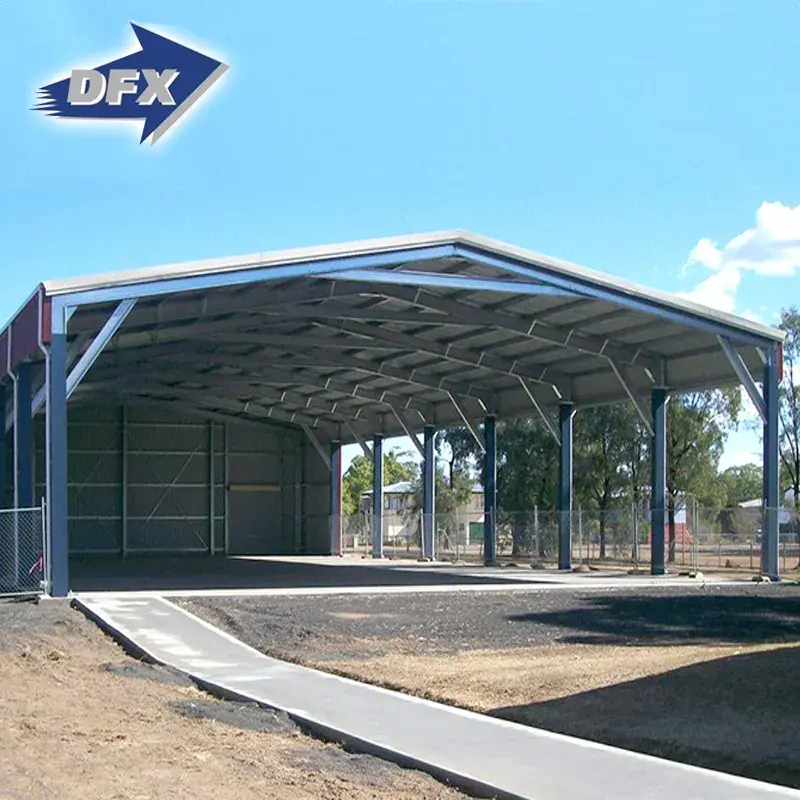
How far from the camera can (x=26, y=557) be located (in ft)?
89.0

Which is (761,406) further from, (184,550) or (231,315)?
(184,550)

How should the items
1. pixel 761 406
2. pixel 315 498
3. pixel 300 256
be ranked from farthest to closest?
pixel 315 498, pixel 761 406, pixel 300 256

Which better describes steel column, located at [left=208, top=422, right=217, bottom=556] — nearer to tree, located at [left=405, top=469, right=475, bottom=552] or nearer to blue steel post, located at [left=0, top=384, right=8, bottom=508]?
blue steel post, located at [left=0, top=384, right=8, bottom=508]

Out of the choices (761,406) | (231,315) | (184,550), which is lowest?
(184,550)

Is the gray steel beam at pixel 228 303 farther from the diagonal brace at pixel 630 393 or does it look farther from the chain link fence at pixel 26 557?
the diagonal brace at pixel 630 393

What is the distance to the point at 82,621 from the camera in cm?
2138

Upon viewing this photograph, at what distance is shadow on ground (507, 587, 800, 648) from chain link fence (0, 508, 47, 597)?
10068 millimetres

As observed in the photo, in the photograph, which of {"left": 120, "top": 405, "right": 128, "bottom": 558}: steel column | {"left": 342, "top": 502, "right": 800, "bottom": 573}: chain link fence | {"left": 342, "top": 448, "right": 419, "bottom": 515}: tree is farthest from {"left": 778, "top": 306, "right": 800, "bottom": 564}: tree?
{"left": 342, "top": 448, "right": 419, "bottom": 515}: tree

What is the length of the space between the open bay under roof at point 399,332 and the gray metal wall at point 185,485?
4285 millimetres

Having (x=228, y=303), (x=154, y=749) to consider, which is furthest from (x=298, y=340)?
(x=154, y=749)

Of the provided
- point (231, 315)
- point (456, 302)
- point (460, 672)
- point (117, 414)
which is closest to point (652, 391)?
point (456, 302)

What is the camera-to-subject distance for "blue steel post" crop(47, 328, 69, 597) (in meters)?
24.6

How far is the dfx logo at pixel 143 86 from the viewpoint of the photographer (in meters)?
25.5

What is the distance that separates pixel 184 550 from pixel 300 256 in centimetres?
3126
